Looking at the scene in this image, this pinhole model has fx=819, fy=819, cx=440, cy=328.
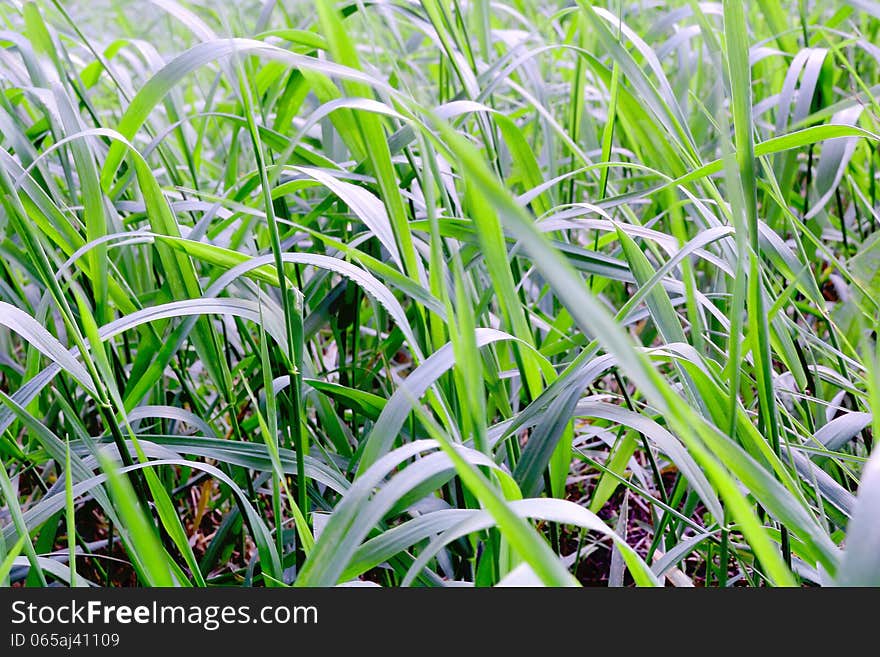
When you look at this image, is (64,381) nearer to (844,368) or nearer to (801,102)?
(844,368)

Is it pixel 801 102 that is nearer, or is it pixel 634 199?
pixel 634 199

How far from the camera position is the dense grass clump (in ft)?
1.28

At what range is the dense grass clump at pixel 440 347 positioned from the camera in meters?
0.39

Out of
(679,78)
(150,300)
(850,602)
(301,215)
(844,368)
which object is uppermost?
(679,78)

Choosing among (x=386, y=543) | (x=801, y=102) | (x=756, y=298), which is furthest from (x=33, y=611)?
(x=801, y=102)

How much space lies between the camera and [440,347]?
2.03 feet

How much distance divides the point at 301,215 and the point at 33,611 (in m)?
0.54

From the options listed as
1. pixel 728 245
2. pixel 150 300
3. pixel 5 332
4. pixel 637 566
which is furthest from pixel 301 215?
pixel 637 566

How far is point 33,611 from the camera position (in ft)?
1.44

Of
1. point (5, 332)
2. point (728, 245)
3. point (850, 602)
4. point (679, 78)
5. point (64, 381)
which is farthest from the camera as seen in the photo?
point (679, 78)

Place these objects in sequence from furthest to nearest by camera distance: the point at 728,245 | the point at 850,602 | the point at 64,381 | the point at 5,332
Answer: the point at 5,332
the point at 64,381
the point at 728,245
the point at 850,602

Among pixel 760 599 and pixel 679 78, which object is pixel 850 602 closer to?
pixel 760 599

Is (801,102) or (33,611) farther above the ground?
(801,102)

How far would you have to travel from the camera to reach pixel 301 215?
35.5 inches
